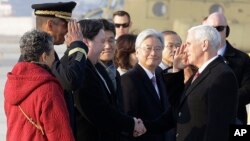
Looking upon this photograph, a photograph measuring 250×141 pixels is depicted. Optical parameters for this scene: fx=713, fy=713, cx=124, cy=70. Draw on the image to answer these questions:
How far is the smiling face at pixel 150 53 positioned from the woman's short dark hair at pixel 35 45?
1.77 meters

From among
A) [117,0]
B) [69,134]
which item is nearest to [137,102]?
[69,134]

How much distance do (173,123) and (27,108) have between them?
5.78ft

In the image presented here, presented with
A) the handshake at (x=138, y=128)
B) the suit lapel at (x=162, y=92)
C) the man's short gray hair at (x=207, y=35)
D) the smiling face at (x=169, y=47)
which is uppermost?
the man's short gray hair at (x=207, y=35)

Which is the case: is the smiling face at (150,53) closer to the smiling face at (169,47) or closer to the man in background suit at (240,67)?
the man in background suit at (240,67)

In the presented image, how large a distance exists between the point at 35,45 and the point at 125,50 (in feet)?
8.39

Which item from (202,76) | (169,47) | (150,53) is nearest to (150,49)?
(150,53)

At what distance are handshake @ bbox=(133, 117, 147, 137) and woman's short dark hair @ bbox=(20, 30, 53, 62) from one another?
1.21 m

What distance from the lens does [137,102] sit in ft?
19.5

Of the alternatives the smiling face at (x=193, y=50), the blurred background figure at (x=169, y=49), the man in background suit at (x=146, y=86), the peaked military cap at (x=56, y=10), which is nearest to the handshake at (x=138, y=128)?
the man in background suit at (x=146, y=86)

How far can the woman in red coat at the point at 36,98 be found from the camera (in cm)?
438

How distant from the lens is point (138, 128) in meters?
5.51

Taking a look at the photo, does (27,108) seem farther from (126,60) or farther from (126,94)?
(126,60)

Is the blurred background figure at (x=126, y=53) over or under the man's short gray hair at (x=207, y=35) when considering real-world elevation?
under

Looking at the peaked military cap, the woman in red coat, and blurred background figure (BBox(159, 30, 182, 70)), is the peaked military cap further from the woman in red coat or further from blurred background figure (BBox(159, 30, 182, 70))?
blurred background figure (BBox(159, 30, 182, 70))
